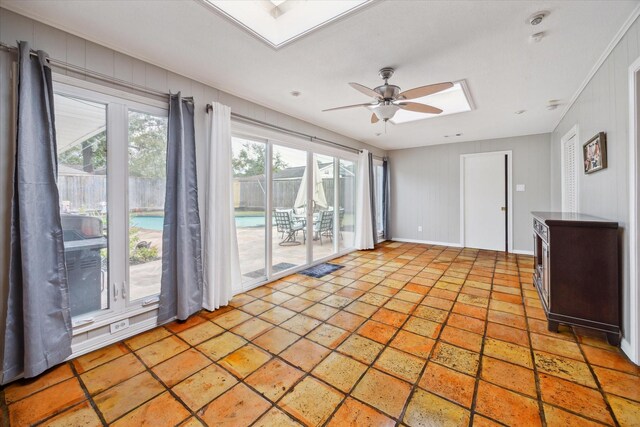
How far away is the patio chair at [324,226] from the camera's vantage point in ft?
15.7

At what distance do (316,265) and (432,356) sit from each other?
2.72m

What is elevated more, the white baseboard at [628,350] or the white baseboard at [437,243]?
the white baseboard at [437,243]

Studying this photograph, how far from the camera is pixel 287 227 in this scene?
406 centimetres

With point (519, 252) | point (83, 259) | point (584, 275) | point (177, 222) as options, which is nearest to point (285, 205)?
point (177, 222)

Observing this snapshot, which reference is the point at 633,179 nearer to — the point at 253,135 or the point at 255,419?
the point at 255,419

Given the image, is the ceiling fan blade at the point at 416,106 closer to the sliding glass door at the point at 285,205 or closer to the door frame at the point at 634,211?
the door frame at the point at 634,211

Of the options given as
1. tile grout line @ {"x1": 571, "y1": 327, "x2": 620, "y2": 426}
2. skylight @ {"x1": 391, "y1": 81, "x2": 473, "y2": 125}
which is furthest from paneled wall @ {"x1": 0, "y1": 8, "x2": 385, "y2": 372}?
tile grout line @ {"x1": 571, "y1": 327, "x2": 620, "y2": 426}

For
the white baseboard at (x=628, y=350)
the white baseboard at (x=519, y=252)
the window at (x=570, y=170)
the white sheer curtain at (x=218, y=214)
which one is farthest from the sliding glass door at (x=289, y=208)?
the white baseboard at (x=519, y=252)

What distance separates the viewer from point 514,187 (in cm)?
533

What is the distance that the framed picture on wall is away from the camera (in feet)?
7.59

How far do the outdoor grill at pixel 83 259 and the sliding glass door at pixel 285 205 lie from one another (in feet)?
4.39

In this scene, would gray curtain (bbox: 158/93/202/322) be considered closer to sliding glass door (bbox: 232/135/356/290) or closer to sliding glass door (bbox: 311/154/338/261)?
sliding glass door (bbox: 232/135/356/290)

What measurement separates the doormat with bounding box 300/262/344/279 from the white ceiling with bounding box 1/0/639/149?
8.00ft

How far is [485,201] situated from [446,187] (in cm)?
82
